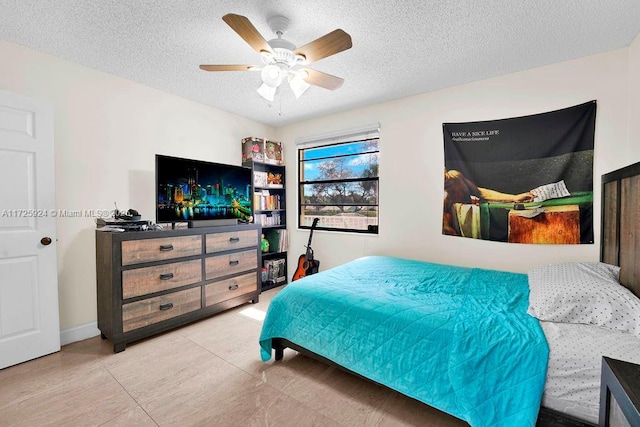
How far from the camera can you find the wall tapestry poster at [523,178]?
7.47 ft

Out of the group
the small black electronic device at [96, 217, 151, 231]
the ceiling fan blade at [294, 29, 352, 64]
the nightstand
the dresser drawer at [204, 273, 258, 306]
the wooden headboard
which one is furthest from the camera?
the dresser drawer at [204, 273, 258, 306]

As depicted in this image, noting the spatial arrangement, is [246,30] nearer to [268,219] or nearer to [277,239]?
[268,219]

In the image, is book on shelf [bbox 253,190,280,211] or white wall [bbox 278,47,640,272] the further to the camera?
book on shelf [bbox 253,190,280,211]

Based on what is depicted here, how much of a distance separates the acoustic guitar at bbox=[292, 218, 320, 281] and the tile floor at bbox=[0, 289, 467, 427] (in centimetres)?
147

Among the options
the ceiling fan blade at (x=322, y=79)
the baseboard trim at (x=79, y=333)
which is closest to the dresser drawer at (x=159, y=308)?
the baseboard trim at (x=79, y=333)

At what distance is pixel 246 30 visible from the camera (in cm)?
149

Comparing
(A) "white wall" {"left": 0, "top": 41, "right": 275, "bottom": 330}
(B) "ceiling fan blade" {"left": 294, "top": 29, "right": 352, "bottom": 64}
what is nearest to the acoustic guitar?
(A) "white wall" {"left": 0, "top": 41, "right": 275, "bottom": 330}

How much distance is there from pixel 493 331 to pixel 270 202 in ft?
10.4

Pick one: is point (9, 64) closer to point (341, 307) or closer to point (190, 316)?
point (190, 316)

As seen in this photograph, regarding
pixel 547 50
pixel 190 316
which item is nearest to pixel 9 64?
pixel 190 316

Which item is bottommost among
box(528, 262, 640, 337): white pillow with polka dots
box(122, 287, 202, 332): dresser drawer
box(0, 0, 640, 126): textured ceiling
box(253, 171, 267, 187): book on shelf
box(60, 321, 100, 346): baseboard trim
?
box(60, 321, 100, 346): baseboard trim

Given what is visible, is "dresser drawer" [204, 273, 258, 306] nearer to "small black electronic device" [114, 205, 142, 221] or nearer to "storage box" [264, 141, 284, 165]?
"small black electronic device" [114, 205, 142, 221]

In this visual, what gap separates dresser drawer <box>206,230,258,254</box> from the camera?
9.33 feet

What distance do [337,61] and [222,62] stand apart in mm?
993
